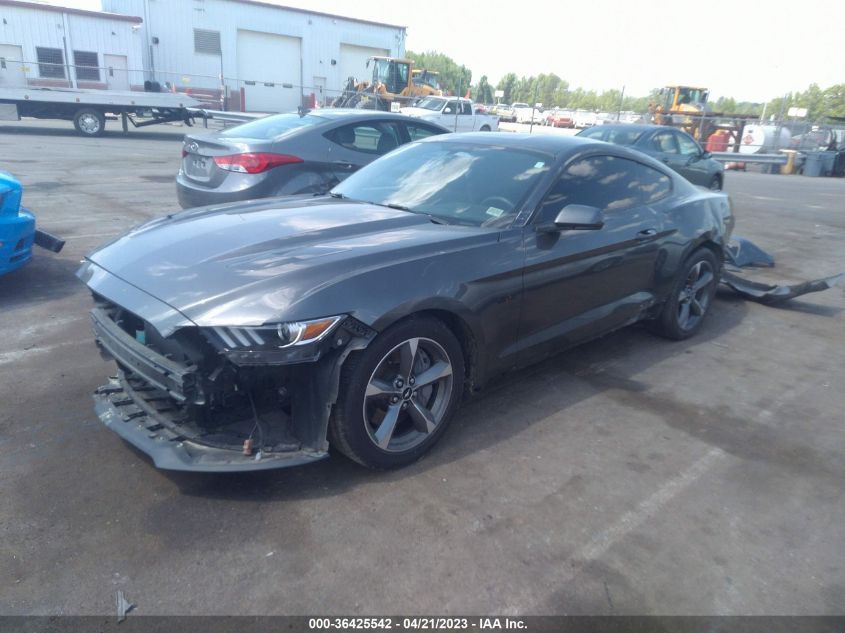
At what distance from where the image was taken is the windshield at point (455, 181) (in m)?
3.89

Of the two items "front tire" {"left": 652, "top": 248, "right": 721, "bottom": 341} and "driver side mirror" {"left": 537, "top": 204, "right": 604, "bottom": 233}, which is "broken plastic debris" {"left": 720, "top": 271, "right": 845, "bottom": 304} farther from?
"driver side mirror" {"left": 537, "top": 204, "right": 604, "bottom": 233}

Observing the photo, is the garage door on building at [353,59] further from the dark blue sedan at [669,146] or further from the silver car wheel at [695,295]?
the silver car wheel at [695,295]

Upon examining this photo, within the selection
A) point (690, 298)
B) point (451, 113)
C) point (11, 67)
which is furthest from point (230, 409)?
point (11, 67)

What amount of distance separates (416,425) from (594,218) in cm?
158

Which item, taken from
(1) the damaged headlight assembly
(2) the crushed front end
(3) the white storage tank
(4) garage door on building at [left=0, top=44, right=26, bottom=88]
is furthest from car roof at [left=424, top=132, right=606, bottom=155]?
(4) garage door on building at [left=0, top=44, right=26, bottom=88]

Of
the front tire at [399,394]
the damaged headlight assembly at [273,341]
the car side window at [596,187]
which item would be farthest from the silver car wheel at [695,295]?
the damaged headlight assembly at [273,341]

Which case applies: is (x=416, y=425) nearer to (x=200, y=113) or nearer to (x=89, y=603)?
(x=89, y=603)

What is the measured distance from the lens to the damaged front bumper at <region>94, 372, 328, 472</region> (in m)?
2.79

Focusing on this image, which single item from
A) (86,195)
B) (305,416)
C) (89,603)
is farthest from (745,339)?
(86,195)

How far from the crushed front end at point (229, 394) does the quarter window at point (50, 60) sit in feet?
124

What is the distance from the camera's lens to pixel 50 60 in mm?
34750

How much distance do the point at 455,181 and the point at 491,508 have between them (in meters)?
2.14

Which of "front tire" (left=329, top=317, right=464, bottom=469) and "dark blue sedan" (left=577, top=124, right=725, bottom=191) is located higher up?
"dark blue sedan" (left=577, top=124, right=725, bottom=191)

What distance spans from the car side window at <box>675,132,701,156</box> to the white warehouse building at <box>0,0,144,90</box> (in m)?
30.5
